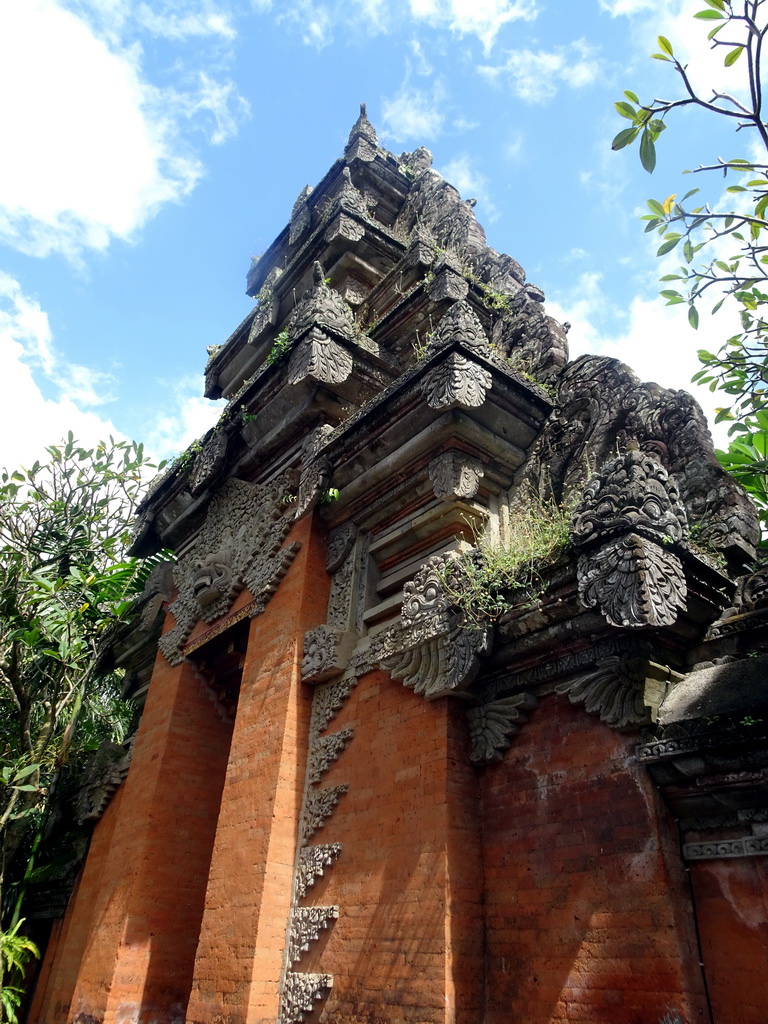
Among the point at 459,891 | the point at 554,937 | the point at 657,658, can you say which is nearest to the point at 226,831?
Result: the point at 459,891

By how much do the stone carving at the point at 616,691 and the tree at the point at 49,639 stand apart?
285 inches

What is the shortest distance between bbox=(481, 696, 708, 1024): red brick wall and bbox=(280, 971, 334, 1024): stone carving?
1459 mm

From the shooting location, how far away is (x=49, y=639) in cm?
1072

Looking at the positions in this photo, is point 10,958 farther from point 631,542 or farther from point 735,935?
point 631,542

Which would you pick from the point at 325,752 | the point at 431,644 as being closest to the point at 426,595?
the point at 431,644

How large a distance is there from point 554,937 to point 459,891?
72cm

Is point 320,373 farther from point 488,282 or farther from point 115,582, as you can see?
point 115,582

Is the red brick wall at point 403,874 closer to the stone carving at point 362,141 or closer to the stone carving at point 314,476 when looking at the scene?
the stone carving at point 314,476

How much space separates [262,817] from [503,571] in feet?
10.6

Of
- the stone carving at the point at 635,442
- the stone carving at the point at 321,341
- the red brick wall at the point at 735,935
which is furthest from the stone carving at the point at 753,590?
the stone carving at the point at 321,341

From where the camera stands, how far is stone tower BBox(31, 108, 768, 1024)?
4.30 meters

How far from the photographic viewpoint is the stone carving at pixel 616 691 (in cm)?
462

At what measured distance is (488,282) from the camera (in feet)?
32.8

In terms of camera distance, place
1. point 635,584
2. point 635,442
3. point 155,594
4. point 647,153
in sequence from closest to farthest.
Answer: point 647,153 < point 635,584 < point 635,442 < point 155,594
